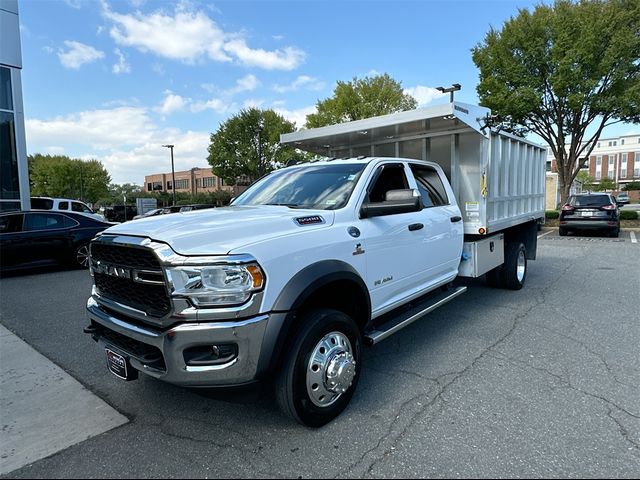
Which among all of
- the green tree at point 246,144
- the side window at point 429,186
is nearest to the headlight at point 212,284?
the side window at point 429,186

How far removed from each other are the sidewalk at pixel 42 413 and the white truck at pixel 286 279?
21.2 inches

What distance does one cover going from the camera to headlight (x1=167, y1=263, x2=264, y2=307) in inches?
94.6

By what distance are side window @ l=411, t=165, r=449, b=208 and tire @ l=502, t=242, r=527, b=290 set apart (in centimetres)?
257

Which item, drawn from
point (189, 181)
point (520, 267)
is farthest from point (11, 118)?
point (189, 181)

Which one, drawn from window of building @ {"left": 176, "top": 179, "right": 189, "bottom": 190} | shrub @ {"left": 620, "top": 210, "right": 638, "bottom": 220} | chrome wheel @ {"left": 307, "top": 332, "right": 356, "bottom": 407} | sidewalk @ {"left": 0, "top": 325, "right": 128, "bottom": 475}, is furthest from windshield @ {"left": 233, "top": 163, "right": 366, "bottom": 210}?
window of building @ {"left": 176, "top": 179, "right": 189, "bottom": 190}

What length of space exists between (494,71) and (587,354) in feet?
58.6

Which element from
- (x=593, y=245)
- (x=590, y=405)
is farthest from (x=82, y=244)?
(x=593, y=245)

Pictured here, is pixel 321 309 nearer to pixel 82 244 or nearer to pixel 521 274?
pixel 521 274

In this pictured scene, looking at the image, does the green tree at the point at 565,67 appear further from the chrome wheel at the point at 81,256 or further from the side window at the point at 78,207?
the side window at the point at 78,207

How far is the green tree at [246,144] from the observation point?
43.1m

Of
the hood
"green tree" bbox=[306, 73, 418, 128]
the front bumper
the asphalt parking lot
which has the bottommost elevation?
the asphalt parking lot

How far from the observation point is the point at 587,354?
416 centimetres

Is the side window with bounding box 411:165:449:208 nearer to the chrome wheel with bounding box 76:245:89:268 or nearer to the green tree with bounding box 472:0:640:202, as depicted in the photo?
the chrome wheel with bounding box 76:245:89:268

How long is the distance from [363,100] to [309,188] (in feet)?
85.6
